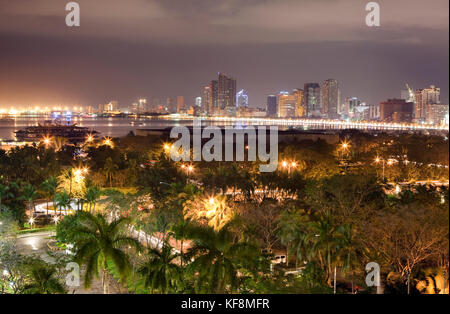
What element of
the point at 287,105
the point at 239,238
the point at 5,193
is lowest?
the point at 239,238

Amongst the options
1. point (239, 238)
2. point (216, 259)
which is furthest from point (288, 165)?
point (216, 259)

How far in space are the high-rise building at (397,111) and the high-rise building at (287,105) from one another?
26020mm

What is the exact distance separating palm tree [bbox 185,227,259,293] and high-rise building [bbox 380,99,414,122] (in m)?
94.0

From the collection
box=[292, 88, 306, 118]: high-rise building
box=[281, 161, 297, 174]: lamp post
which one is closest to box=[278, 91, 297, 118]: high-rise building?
box=[292, 88, 306, 118]: high-rise building

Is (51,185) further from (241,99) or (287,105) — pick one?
(287,105)

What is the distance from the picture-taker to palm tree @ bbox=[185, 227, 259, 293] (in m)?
9.27

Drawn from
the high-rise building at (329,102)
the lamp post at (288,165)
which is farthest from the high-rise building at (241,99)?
the lamp post at (288,165)

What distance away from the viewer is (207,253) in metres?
9.66

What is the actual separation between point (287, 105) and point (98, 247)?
123 meters

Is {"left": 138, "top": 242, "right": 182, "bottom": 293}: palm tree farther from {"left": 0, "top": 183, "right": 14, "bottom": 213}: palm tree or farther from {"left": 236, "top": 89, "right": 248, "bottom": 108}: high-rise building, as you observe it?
{"left": 236, "top": 89, "right": 248, "bottom": 108}: high-rise building

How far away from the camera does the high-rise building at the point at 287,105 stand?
129500 mm

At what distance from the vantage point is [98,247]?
385 inches
